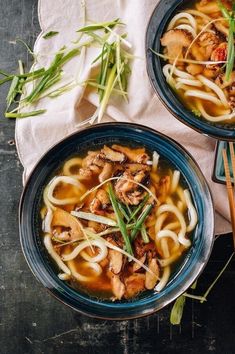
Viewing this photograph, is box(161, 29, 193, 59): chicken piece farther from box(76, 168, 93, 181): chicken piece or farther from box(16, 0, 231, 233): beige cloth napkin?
box(76, 168, 93, 181): chicken piece

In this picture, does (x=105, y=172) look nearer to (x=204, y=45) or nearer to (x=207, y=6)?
(x=204, y=45)

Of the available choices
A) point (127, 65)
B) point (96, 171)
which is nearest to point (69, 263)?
point (96, 171)

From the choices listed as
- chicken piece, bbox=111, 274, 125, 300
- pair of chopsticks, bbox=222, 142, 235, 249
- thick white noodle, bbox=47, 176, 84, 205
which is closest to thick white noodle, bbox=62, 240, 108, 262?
chicken piece, bbox=111, 274, 125, 300

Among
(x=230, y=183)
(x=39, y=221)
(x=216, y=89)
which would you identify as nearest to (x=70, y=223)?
(x=39, y=221)

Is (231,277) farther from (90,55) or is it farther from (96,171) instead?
(90,55)

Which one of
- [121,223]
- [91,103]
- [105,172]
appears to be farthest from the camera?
[91,103]

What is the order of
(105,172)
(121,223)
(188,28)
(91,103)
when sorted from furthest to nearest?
(91,103) → (188,28) → (105,172) → (121,223)

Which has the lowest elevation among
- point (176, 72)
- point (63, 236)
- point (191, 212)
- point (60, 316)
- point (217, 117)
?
point (60, 316)

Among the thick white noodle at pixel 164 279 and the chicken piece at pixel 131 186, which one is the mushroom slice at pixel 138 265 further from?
the chicken piece at pixel 131 186
